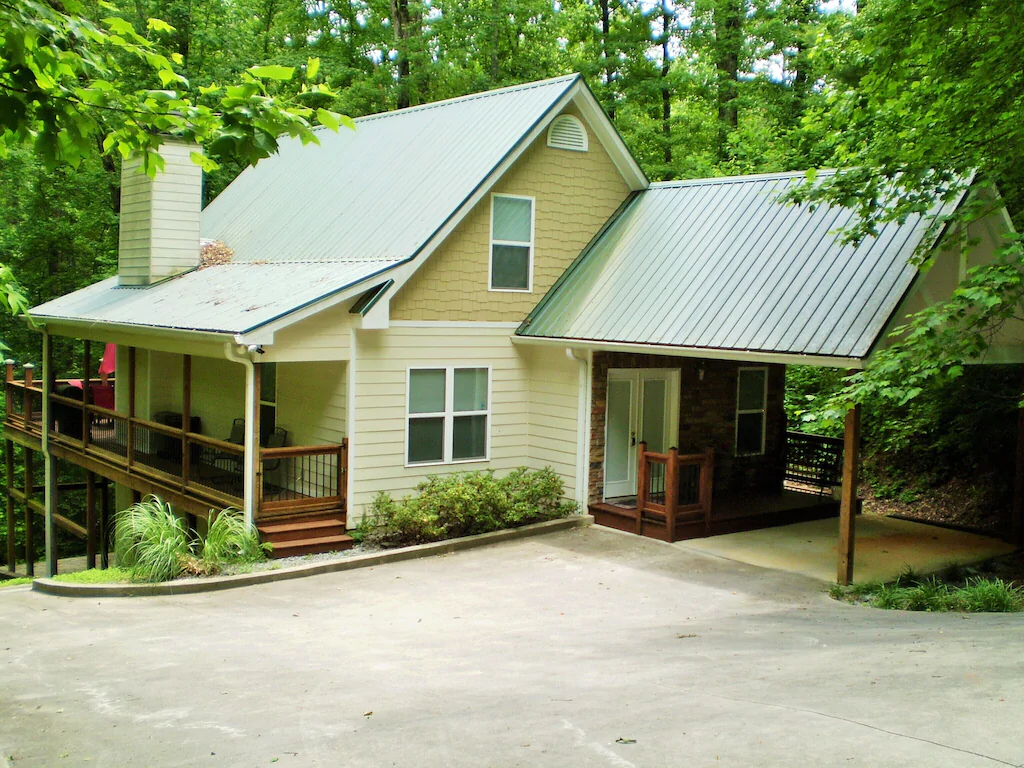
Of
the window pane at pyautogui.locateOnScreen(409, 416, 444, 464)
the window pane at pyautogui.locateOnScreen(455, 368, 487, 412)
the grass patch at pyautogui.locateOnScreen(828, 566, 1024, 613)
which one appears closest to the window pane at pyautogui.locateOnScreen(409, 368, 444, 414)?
the window pane at pyautogui.locateOnScreen(409, 416, 444, 464)

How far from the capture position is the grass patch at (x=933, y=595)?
1042cm

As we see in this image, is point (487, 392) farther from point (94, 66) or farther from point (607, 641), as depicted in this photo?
point (94, 66)

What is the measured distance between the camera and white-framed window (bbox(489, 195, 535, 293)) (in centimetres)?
1558

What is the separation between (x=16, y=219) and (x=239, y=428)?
66.9ft

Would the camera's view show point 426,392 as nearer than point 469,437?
Yes

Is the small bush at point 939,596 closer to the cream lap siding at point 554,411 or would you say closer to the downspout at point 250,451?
the cream lap siding at point 554,411

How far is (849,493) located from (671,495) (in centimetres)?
289

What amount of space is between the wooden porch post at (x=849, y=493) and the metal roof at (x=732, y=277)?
1.02 m

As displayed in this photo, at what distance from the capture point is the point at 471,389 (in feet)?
50.5

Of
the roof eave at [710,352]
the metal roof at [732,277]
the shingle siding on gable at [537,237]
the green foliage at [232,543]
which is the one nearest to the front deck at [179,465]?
the green foliage at [232,543]

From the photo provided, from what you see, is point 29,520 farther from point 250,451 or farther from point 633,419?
point 633,419

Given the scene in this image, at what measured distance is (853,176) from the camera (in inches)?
444

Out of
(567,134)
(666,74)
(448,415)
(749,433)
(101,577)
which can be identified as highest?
(666,74)

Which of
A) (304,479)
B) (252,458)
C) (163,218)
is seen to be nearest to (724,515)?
(304,479)
